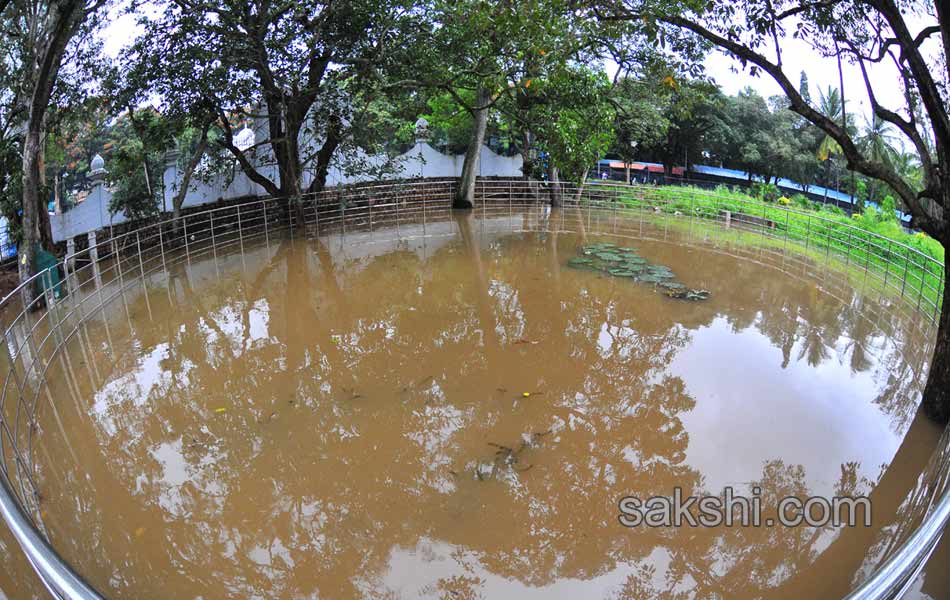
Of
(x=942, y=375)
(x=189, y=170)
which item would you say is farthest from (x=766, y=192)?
(x=942, y=375)

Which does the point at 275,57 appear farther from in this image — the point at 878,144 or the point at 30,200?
the point at 878,144

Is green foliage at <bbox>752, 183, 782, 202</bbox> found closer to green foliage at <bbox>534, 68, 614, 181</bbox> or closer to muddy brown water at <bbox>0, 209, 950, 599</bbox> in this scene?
green foliage at <bbox>534, 68, 614, 181</bbox>

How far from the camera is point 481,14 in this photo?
303 inches

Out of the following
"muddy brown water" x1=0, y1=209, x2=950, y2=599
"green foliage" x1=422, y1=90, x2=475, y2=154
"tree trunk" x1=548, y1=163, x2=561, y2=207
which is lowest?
"muddy brown water" x1=0, y1=209, x2=950, y2=599

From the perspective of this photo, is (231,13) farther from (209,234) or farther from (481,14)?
(481,14)

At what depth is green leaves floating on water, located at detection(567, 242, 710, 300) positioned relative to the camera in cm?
1052

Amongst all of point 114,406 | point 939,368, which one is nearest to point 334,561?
point 114,406

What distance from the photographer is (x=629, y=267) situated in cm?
1203

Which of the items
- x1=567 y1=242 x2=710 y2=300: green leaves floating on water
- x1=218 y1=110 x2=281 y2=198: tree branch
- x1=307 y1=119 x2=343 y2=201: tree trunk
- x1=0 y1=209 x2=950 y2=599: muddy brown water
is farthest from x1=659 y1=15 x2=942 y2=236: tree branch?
x1=218 y1=110 x2=281 y2=198: tree branch

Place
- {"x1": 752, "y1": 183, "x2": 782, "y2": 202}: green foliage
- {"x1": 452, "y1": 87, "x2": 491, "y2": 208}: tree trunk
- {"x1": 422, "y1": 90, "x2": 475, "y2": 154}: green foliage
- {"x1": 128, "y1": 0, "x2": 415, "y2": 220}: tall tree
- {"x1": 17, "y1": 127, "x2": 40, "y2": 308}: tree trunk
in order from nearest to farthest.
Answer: {"x1": 17, "y1": 127, "x2": 40, "y2": 308}: tree trunk
{"x1": 128, "y1": 0, "x2": 415, "y2": 220}: tall tree
{"x1": 452, "y1": 87, "x2": 491, "y2": 208}: tree trunk
{"x1": 422, "y1": 90, "x2": 475, "y2": 154}: green foliage
{"x1": 752, "y1": 183, "x2": 782, "y2": 202}: green foliage

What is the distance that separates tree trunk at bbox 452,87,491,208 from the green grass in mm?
3647

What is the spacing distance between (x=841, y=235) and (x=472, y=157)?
9.43 metres

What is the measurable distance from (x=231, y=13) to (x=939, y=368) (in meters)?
12.0

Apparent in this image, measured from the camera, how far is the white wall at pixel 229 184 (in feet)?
43.6
